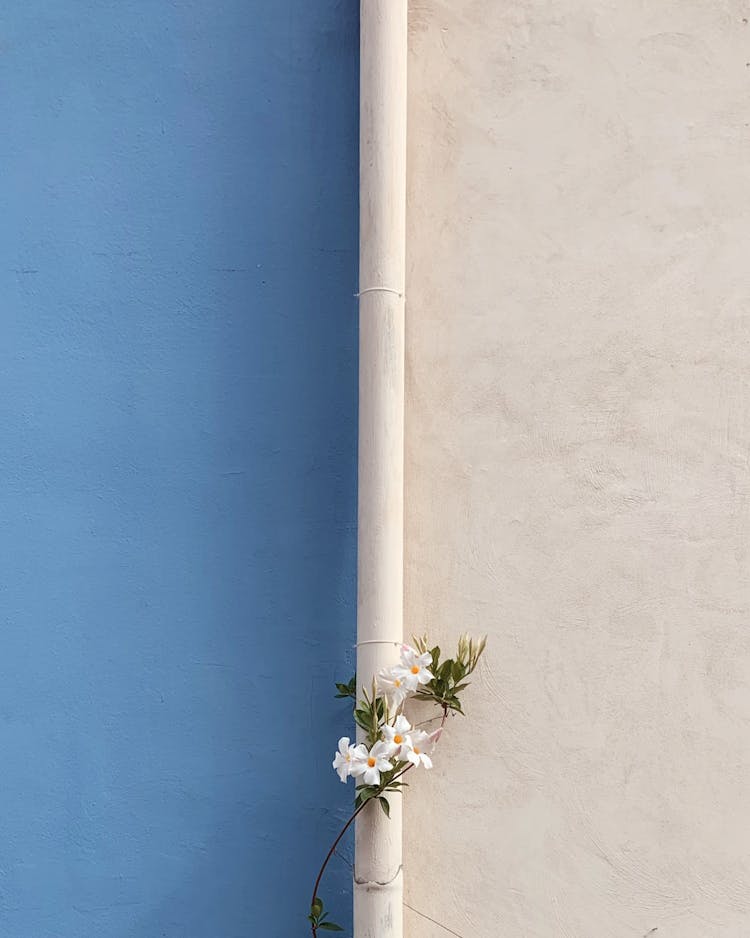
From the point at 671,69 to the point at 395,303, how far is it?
25.6 inches

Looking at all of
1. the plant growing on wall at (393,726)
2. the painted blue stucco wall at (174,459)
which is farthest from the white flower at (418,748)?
the painted blue stucco wall at (174,459)

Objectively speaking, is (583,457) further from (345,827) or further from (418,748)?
(345,827)

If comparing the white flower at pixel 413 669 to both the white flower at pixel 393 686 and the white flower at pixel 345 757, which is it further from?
the white flower at pixel 345 757

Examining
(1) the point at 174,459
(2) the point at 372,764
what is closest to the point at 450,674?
(2) the point at 372,764

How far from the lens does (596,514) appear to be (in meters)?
1.84

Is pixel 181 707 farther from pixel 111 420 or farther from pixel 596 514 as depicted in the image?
pixel 596 514

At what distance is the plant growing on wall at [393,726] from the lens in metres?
1.67

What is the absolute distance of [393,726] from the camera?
170cm

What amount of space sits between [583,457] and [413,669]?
462 millimetres

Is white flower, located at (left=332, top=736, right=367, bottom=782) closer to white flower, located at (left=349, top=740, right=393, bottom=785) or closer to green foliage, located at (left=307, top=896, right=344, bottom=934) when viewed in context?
white flower, located at (left=349, top=740, right=393, bottom=785)

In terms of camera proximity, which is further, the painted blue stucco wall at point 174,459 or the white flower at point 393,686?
the painted blue stucco wall at point 174,459

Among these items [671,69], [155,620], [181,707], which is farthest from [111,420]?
[671,69]

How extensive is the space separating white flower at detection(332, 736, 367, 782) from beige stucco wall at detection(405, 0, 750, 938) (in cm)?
18

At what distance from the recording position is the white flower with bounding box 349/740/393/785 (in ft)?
5.43
